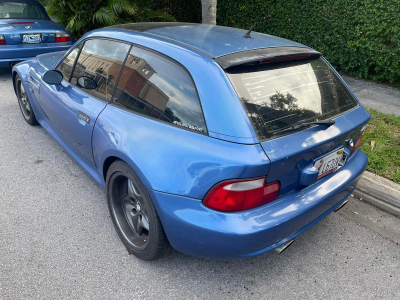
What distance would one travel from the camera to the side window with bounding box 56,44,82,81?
3273mm

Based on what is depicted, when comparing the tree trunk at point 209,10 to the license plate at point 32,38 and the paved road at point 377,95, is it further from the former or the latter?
the license plate at point 32,38

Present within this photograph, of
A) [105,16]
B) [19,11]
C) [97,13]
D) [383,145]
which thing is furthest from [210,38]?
[97,13]

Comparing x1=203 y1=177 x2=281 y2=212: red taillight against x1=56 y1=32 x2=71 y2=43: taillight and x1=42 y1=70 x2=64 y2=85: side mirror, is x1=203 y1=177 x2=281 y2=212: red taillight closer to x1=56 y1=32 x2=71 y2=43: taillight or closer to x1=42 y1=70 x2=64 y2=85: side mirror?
x1=42 y1=70 x2=64 y2=85: side mirror

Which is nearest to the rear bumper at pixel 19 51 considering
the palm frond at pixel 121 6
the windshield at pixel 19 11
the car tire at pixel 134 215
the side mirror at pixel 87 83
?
the windshield at pixel 19 11

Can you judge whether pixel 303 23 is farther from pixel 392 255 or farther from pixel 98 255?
pixel 98 255

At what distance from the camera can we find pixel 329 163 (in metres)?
2.26

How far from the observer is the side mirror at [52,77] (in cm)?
315

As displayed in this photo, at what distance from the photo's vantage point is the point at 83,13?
28.4ft

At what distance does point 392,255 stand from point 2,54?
6.93 m

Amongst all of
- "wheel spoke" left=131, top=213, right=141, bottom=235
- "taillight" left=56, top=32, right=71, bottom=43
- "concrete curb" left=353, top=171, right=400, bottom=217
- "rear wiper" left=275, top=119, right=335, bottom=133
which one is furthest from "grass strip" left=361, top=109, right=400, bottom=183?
"taillight" left=56, top=32, right=71, bottom=43

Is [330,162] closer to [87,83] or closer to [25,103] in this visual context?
[87,83]

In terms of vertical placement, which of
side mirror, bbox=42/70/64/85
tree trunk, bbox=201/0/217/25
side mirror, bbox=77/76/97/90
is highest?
tree trunk, bbox=201/0/217/25

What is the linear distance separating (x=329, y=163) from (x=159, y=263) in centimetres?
142

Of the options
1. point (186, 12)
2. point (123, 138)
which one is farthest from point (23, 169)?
point (186, 12)
